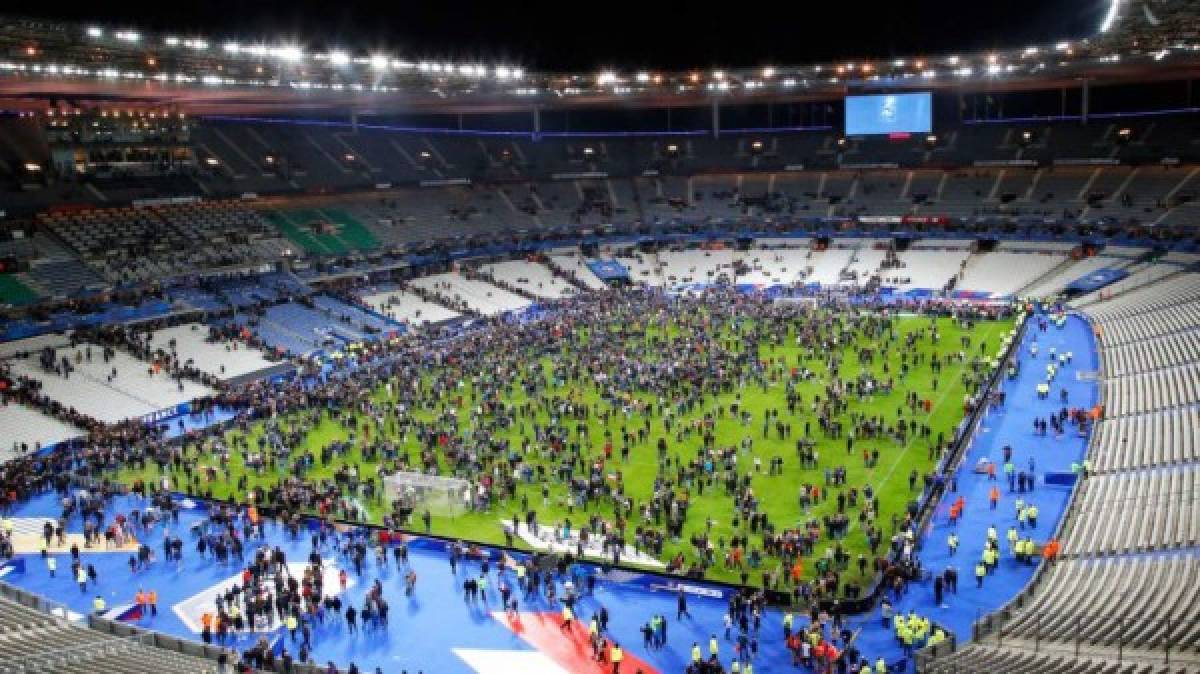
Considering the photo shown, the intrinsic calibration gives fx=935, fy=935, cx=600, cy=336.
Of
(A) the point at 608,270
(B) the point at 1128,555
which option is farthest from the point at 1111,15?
(A) the point at 608,270

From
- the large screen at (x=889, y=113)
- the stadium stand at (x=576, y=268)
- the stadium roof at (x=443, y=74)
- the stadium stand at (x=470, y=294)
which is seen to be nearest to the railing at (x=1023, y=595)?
the stadium roof at (x=443, y=74)

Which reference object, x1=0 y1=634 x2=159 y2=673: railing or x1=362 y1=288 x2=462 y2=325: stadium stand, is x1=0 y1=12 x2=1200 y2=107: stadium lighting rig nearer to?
x1=362 y1=288 x2=462 y2=325: stadium stand

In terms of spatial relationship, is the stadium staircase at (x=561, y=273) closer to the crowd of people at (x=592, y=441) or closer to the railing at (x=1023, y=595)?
the crowd of people at (x=592, y=441)

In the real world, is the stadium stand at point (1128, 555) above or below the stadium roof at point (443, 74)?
below

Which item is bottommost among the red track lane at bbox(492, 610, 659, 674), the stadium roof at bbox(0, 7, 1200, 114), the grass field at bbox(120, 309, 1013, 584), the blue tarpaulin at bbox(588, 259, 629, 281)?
the red track lane at bbox(492, 610, 659, 674)

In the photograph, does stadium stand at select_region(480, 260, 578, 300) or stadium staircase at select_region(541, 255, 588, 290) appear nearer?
stadium stand at select_region(480, 260, 578, 300)

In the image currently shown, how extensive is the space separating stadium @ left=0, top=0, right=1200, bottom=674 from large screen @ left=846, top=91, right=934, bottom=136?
0.30 meters

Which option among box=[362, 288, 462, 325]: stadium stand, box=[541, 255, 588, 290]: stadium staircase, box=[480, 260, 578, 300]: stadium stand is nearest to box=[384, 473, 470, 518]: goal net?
box=[362, 288, 462, 325]: stadium stand

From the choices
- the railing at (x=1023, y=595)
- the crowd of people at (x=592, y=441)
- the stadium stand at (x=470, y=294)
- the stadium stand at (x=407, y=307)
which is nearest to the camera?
the railing at (x=1023, y=595)

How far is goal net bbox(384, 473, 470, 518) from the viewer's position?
28.2m

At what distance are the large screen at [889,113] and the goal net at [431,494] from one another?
54103 millimetres

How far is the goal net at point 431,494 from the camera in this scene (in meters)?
28.2

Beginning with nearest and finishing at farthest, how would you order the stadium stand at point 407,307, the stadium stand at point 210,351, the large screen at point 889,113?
the stadium stand at point 210,351, the stadium stand at point 407,307, the large screen at point 889,113

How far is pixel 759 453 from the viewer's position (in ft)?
107
